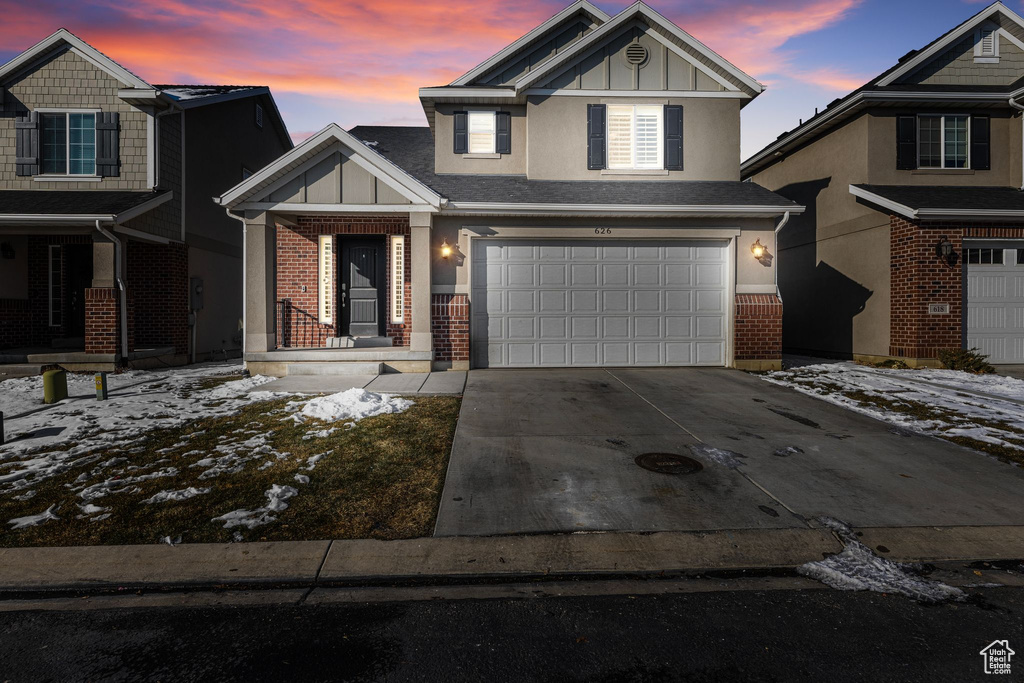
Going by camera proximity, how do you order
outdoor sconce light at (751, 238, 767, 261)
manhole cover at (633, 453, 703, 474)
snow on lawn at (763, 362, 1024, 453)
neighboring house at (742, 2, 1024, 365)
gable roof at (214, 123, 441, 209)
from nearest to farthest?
manhole cover at (633, 453, 703, 474)
snow on lawn at (763, 362, 1024, 453)
gable roof at (214, 123, 441, 209)
outdoor sconce light at (751, 238, 767, 261)
neighboring house at (742, 2, 1024, 365)

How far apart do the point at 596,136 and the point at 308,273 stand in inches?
289

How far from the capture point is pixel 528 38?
12.4m

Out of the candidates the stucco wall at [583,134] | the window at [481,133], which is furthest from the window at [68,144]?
the stucco wall at [583,134]

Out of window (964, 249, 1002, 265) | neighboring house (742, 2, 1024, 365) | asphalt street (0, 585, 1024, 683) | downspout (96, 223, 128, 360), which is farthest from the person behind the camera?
window (964, 249, 1002, 265)

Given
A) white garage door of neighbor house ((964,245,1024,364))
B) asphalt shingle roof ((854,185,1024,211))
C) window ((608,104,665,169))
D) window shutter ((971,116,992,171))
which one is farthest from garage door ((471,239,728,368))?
window shutter ((971,116,992,171))

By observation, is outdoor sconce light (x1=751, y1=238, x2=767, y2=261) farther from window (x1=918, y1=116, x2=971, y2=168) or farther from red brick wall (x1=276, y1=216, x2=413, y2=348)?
red brick wall (x1=276, y1=216, x2=413, y2=348)

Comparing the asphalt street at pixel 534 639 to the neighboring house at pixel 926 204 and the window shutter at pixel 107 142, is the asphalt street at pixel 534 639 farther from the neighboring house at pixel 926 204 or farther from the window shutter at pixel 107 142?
the window shutter at pixel 107 142

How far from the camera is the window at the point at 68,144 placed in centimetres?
1211

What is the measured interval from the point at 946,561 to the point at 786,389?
19.4ft

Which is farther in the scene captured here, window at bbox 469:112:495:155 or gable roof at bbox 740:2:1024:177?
window at bbox 469:112:495:155

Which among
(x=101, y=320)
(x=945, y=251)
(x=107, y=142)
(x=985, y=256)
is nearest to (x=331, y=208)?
(x=101, y=320)

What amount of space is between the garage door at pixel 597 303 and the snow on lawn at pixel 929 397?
198 cm

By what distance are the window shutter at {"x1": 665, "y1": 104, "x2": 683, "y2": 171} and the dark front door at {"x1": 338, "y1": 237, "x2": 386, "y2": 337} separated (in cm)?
696

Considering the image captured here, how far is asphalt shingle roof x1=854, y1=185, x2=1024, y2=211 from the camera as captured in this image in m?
11.2
